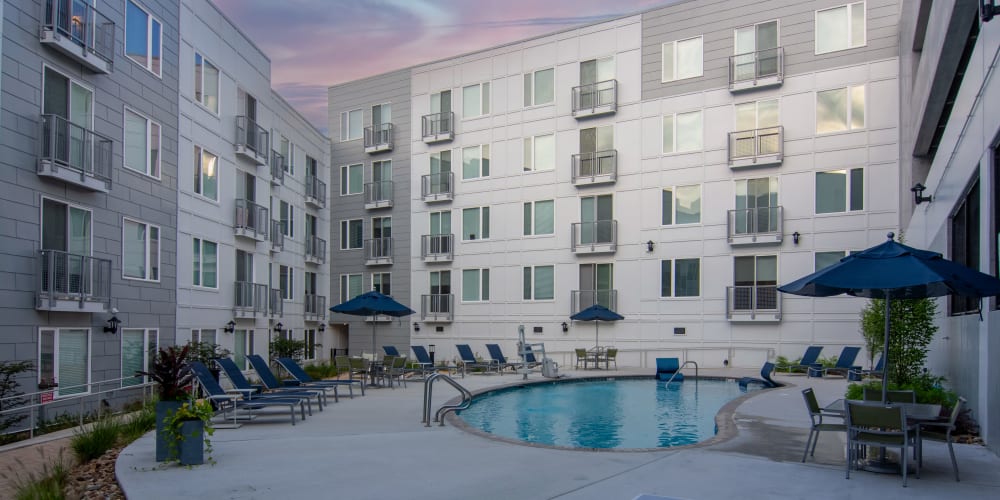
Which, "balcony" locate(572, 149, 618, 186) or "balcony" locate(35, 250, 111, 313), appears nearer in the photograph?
"balcony" locate(35, 250, 111, 313)

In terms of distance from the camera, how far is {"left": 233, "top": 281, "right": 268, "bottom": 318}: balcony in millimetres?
22234

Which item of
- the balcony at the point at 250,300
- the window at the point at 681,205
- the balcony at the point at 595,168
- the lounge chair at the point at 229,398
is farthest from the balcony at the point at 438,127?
the lounge chair at the point at 229,398

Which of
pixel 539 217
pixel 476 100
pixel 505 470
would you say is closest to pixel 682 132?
pixel 539 217

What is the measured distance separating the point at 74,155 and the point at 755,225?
2014cm

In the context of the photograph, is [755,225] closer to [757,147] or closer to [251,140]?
[757,147]

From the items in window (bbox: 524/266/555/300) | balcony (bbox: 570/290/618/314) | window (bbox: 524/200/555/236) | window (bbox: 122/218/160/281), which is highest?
window (bbox: 524/200/555/236)

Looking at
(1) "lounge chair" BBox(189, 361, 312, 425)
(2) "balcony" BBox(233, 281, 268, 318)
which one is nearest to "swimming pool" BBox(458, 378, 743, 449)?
(1) "lounge chair" BBox(189, 361, 312, 425)

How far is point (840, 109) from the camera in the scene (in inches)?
931

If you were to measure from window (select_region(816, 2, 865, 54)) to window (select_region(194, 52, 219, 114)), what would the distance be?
1944 centimetres

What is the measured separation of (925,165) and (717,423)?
46.4 ft

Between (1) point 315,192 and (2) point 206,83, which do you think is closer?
(2) point 206,83

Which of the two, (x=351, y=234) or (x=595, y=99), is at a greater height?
(x=595, y=99)

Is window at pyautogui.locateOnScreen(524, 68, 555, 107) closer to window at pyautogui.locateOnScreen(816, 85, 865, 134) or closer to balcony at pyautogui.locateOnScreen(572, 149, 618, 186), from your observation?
balcony at pyautogui.locateOnScreen(572, 149, 618, 186)

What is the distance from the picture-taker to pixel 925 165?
68.2ft
